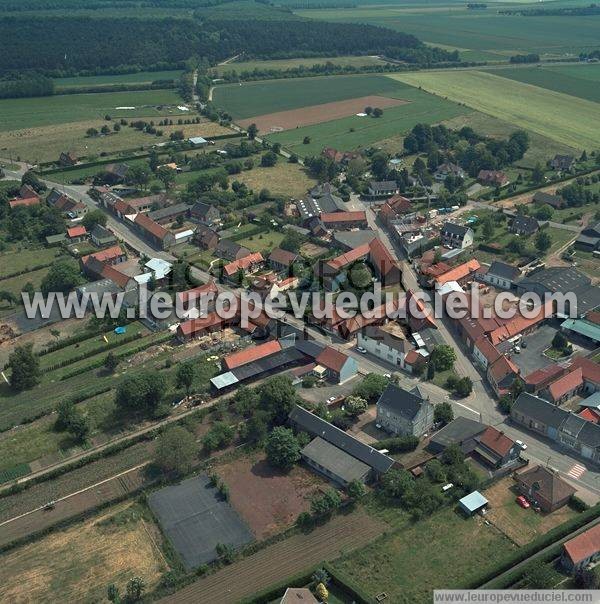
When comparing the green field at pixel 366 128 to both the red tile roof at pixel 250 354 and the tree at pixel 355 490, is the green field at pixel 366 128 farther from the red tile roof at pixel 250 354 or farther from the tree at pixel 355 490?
the tree at pixel 355 490

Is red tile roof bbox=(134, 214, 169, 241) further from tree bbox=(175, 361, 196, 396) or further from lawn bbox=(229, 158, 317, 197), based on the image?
tree bbox=(175, 361, 196, 396)

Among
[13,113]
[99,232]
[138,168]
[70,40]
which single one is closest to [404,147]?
[138,168]

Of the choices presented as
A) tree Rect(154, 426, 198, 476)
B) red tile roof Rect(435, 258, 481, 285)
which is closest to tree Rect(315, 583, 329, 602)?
tree Rect(154, 426, 198, 476)

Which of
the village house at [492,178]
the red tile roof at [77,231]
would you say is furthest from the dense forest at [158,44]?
the red tile roof at [77,231]

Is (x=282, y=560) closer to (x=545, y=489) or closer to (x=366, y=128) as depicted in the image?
(x=545, y=489)

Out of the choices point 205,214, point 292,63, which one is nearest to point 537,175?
point 205,214

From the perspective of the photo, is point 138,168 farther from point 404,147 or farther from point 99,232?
point 404,147
